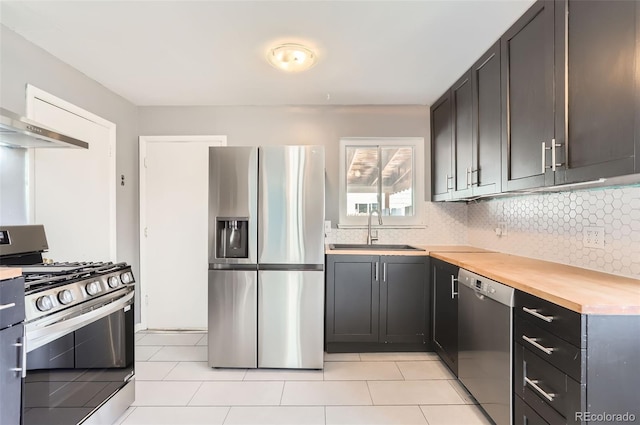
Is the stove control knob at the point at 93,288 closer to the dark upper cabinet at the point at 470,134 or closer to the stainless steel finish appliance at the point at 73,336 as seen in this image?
the stainless steel finish appliance at the point at 73,336

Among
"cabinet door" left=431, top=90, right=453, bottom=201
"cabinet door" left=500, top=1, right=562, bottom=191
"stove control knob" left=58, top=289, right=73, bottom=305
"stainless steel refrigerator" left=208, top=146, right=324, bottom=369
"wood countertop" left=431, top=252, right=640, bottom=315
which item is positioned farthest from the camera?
"cabinet door" left=431, top=90, right=453, bottom=201

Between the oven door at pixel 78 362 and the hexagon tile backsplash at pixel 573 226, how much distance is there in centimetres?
275

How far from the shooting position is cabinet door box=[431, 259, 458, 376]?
7.47 ft

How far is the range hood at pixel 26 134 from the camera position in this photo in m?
1.52

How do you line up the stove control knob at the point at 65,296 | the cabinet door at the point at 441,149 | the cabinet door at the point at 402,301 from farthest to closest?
the cabinet door at the point at 441,149, the cabinet door at the point at 402,301, the stove control knob at the point at 65,296

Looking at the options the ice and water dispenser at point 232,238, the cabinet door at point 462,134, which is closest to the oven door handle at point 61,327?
the ice and water dispenser at point 232,238

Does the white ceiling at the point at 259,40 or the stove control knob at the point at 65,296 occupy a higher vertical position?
the white ceiling at the point at 259,40

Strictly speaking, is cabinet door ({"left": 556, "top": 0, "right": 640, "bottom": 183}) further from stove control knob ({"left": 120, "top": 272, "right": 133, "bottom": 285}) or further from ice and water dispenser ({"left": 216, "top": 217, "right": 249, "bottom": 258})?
stove control knob ({"left": 120, "top": 272, "right": 133, "bottom": 285})

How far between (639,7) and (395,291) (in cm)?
224

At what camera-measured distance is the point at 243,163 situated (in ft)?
8.13

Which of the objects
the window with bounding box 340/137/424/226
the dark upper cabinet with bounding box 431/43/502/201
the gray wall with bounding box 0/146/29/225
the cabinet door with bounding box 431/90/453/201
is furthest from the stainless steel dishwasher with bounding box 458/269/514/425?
the gray wall with bounding box 0/146/29/225

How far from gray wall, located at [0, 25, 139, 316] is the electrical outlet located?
356 cm

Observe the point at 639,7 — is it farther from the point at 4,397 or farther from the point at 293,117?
the point at 4,397

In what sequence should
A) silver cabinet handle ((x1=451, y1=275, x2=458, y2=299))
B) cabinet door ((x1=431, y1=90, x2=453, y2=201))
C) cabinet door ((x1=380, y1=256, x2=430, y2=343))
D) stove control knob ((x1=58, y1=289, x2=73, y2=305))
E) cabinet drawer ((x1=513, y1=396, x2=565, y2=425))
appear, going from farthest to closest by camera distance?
cabinet door ((x1=431, y1=90, x2=453, y2=201))
cabinet door ((x1=380, y1=256, x2=430, y2=343))
silver cabinet handle ((x1=451, y1=275, x2=458, y2=299))
stove control knob ((x1=58, y1=289, x2=73, y2=305))
cabinet drawer ((x1=513, y1=396, x2=565, y2=425))
